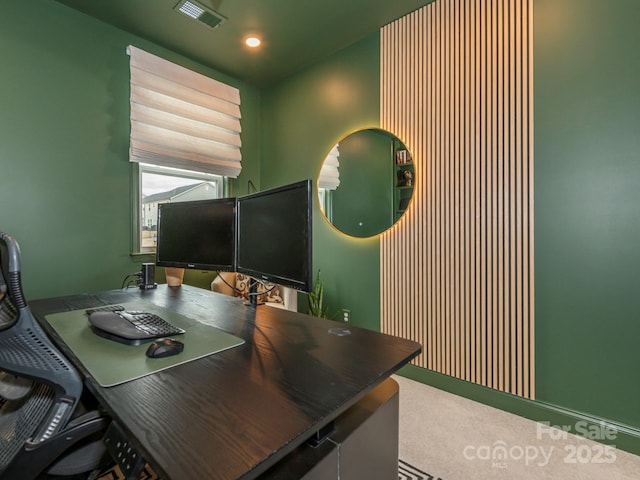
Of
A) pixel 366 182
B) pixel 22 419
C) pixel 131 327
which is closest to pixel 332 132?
pixel 366 182

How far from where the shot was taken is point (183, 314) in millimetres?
1405

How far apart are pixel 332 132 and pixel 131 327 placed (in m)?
2.49

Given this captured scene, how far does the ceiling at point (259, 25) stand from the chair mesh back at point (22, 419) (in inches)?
102

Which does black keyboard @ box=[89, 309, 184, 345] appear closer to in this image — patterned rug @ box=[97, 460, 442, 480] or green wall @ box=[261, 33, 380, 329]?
patterned rug @ box=[97, 460, 442, 480]

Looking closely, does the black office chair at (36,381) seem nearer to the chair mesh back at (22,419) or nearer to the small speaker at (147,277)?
the chair mesh back at (22,419)

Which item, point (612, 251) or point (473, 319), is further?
point (473, 319)

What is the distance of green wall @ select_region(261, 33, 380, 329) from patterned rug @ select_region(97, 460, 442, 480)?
1.23 meters

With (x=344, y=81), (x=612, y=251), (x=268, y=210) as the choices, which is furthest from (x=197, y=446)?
(x=344, y=81)

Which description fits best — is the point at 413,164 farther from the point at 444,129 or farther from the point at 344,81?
the point at 344,81

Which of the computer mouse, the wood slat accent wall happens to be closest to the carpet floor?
the wood slat accent wall

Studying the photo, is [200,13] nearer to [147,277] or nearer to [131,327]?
[147,277]

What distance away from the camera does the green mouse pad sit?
2.71 ft

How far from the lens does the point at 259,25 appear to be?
2.54m

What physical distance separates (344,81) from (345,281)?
191 cm
